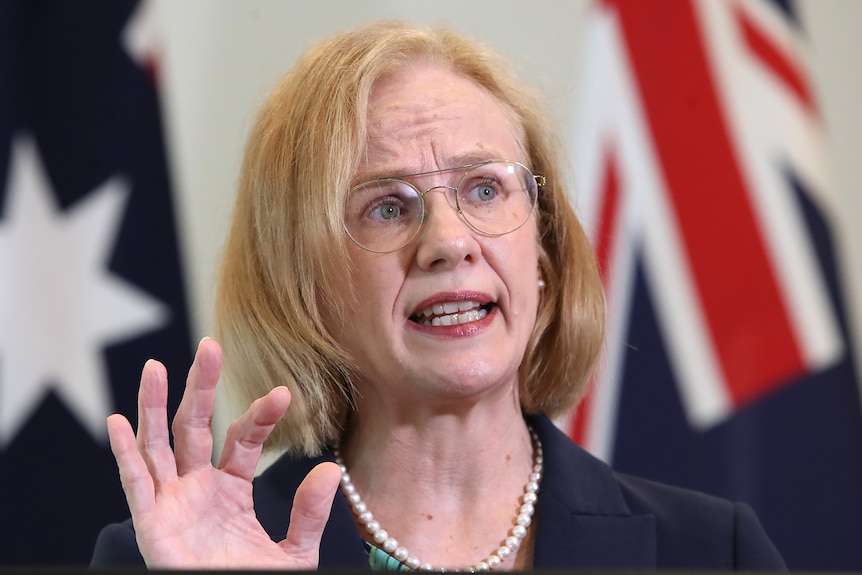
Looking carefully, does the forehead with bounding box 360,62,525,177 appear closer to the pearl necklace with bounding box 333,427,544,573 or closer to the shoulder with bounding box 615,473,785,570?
the pearl necklace with bounding box 333,427,544,573

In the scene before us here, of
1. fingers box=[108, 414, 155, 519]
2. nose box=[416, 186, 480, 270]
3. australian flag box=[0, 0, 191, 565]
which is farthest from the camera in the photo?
australian flag box=[0, 0, 191, 565]

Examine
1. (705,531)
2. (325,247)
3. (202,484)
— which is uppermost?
(325,247)

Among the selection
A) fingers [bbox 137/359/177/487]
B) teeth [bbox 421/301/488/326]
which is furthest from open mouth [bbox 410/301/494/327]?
fingers [bbox 137/359/177/487]

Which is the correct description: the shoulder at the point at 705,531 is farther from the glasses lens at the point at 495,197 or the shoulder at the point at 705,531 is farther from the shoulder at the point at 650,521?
the glasses lens at the point at 495,197

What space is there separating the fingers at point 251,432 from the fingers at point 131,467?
110 millimetres

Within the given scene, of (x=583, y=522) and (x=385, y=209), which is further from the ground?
(x=385, y=209)

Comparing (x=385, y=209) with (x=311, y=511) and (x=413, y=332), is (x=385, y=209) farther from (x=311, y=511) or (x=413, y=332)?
(x=311, y=511)

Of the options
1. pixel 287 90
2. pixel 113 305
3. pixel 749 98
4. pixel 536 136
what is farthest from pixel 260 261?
pixel 749 98

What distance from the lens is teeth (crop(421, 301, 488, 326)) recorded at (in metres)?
1.38

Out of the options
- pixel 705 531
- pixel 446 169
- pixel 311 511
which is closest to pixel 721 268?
pixel 705 531

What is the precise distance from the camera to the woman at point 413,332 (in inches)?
54.6

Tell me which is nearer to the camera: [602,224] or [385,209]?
[385,209]

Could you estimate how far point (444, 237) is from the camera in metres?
1.36

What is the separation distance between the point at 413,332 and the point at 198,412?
34 cm
